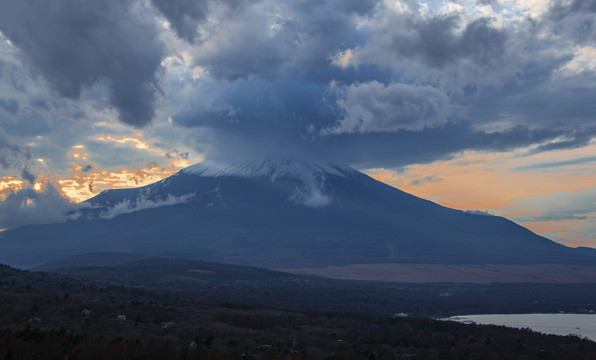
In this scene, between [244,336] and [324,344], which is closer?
[324,344]

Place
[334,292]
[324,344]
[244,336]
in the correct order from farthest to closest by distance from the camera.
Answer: [334,292]
[244,336]
[324,344]

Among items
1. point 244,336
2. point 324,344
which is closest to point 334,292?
point 244,336

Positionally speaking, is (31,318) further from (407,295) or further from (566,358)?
(407,295)

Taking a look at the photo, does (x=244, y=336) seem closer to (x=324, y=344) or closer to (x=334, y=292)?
(x=324, y=344)

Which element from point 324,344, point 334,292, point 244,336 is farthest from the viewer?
Answer: point 334,292

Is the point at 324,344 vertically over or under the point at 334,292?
under

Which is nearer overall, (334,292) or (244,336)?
(244,336)

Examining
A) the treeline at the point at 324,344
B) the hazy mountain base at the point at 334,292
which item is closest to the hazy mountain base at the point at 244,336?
the treeline at the point at 324,344

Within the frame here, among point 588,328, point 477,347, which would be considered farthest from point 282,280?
point 477,347
